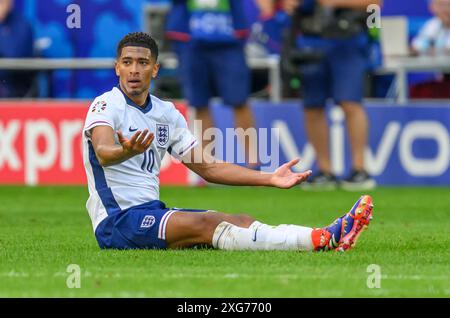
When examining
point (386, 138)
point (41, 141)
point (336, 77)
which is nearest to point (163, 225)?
point (336, 77)

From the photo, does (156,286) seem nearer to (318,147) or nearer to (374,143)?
(318,147)

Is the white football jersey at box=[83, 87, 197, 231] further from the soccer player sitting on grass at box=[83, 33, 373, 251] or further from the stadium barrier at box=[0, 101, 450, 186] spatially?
the stadium barrier at box=[0, 101, 450, 186]

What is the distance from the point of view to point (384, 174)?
16750mm

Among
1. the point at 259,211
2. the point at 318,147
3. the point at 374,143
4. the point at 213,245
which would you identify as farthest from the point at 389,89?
the point at 213,245

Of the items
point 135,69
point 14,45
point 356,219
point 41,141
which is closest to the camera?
point 356,219

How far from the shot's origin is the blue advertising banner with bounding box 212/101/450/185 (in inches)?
652

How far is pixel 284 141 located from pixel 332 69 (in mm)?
1303

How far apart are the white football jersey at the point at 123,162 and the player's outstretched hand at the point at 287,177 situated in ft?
2.92

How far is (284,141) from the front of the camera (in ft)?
54.2

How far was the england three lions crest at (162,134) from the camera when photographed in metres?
8.53

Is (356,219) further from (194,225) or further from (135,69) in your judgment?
(135,69)
